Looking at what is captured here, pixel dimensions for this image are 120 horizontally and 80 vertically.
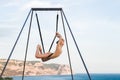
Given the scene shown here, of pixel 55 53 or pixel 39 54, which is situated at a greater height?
pixel 39 54

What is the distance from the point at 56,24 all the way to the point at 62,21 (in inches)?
16.0

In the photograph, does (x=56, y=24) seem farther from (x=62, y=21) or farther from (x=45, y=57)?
(x=45, y=57)

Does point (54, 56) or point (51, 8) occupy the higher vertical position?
point (51, 8)

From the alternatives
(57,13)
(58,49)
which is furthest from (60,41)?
(57,13)

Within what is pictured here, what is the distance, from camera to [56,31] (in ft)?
49.8

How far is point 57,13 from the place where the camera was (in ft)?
49.2

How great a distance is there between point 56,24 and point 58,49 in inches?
49.6

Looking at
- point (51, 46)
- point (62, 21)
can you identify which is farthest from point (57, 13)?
point (51, 46)

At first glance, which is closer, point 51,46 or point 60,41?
point 60,41

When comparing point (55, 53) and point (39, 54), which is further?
point (39, 54)

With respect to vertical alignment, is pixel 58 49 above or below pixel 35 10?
below

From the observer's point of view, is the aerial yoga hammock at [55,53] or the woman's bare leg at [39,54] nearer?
the aerial yoga hammock at [55,53]

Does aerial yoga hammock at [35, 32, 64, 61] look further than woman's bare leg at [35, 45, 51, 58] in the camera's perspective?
No

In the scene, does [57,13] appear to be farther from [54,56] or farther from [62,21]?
[54,56]
